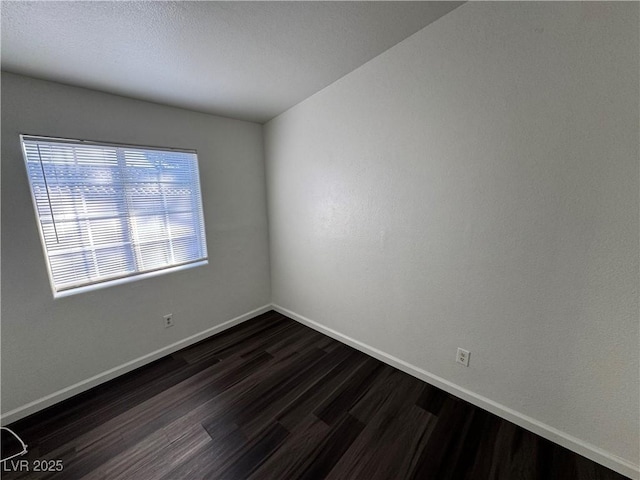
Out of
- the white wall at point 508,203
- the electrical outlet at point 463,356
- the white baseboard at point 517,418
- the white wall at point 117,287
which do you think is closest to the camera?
the white wall at point 508,203

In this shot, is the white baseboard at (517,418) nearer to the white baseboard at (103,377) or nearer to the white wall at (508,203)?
the white wall at (508,203)

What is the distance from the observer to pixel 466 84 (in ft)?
4.80

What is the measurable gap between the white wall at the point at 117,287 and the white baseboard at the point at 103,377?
4cm

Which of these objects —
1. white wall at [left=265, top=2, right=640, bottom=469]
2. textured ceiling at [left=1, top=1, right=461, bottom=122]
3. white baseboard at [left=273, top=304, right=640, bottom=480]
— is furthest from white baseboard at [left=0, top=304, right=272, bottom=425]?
textured ceiling at [left=1, top=1, right=461, bottom=122]

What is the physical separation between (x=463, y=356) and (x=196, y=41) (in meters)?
2.63

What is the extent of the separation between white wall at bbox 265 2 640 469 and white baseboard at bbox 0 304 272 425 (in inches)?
65.4

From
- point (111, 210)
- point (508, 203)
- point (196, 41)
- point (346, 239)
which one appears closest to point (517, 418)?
point (508, 203)

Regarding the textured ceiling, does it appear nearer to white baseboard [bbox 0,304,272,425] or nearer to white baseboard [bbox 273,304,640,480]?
white baseboard [bbox 0,304,272,425]

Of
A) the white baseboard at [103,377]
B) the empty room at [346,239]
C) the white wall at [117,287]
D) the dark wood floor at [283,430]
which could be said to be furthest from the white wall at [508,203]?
the white baseboard at [103,377]

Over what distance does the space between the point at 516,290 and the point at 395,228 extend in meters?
0.83

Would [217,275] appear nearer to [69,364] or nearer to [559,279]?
[69,364]

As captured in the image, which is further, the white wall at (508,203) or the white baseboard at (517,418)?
the white baseboard at (517,418)

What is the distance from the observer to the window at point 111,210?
1.70 meters

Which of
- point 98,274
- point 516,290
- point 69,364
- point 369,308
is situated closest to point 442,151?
point 516,290
